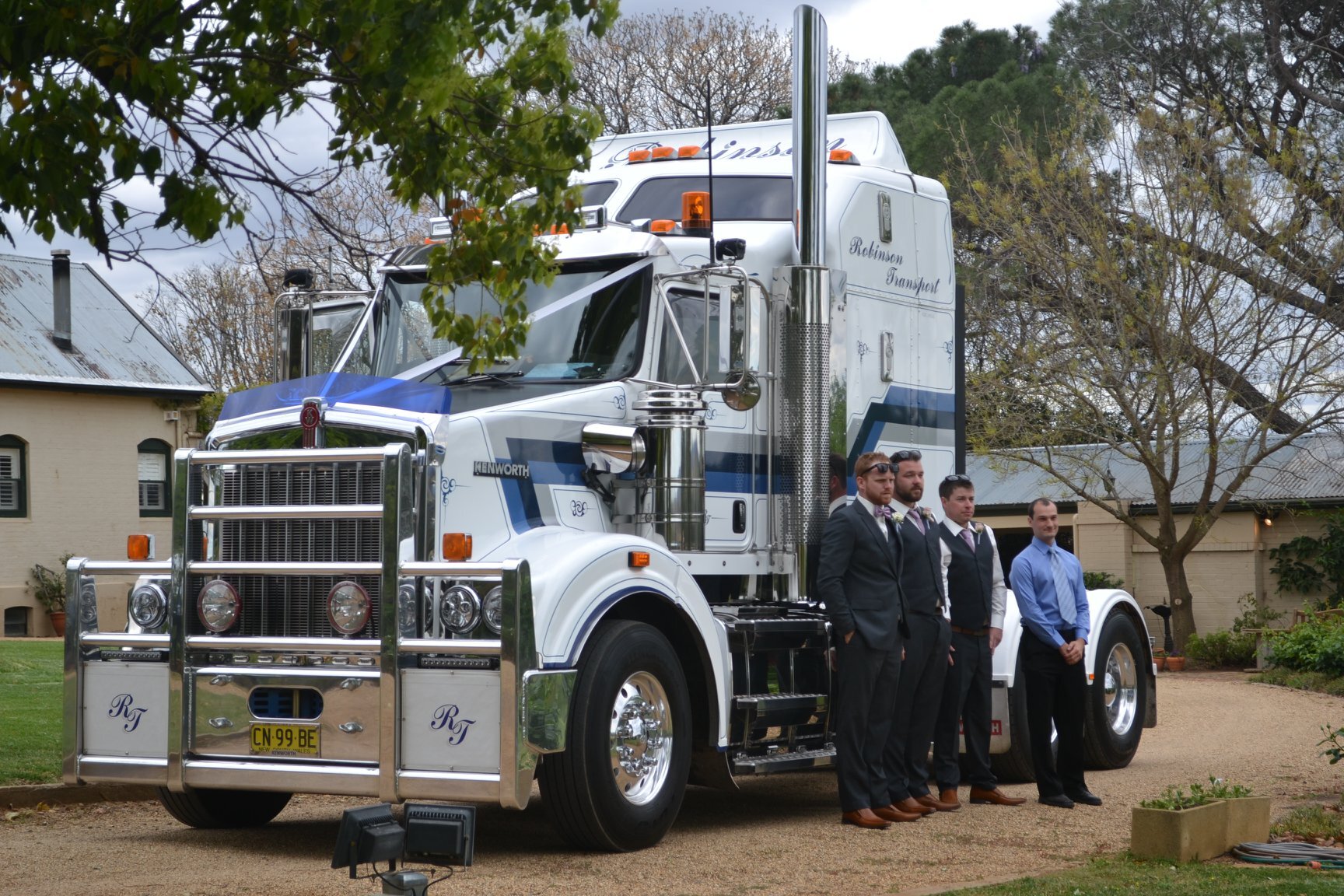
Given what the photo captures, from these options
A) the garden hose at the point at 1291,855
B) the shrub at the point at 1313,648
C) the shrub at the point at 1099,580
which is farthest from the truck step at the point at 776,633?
the shrub at the point at 1099,580

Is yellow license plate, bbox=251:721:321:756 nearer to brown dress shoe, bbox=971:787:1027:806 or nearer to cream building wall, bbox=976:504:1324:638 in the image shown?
brown dress shoe, bbox=971:787:1027:806

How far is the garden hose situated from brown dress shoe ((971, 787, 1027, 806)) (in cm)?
233

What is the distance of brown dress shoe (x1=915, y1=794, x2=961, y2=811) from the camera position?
10547mm

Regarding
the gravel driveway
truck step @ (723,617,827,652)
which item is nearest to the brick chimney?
the gravel driveway

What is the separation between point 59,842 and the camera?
9680mm

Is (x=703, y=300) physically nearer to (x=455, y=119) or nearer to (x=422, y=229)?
(x=455, y=119)

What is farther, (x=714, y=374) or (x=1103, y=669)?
A: (x=1103, y=669)

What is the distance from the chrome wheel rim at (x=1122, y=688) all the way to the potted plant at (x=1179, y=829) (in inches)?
180

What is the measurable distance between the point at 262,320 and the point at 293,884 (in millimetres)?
32176

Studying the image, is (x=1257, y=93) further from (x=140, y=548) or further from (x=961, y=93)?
(x=140, y=548)

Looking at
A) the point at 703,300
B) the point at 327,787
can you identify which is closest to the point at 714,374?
the point at 703,300

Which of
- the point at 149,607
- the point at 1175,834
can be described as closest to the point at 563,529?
the point at 149,607

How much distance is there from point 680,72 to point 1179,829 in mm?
30010

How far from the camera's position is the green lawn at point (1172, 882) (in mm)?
7613
